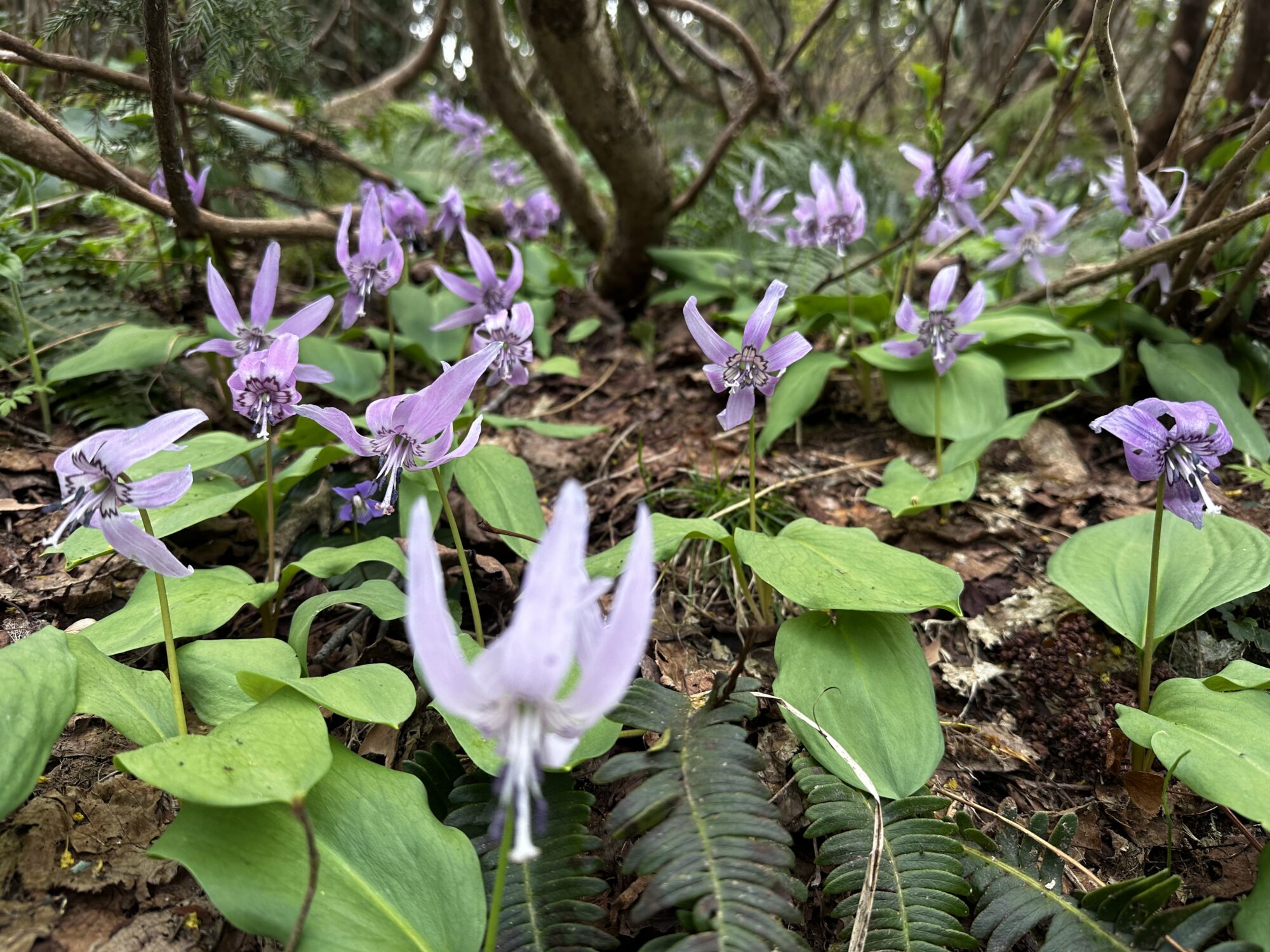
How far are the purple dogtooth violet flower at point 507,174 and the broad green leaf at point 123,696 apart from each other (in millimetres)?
5828

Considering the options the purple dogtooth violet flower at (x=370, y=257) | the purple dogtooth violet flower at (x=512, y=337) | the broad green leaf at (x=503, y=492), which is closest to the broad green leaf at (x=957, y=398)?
the purple dogtooth violet flower at (x=512, y=337)

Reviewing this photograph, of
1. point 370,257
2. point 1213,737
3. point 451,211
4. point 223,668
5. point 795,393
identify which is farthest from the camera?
point 451,211

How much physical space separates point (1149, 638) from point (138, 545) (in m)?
2.59

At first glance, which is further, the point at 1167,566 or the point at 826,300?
the point at 826,300

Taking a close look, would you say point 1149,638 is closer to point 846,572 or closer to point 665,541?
point 846,572

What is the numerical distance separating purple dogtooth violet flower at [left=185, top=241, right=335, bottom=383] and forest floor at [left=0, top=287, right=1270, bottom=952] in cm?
63

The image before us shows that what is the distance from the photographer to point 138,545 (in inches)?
65.9

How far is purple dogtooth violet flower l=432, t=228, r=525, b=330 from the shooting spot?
3.08m

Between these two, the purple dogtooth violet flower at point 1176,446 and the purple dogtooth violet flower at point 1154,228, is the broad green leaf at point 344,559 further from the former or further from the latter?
the purple dogtooth violet flower at point 1154,228

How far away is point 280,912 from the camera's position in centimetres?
132

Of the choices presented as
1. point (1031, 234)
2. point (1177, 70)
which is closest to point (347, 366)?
point (1031, 234)

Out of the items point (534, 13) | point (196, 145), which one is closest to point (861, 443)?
point (534, 13)

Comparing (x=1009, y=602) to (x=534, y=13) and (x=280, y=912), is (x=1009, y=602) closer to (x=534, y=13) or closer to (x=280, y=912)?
(x=280, y=912)

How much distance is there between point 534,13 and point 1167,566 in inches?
138
